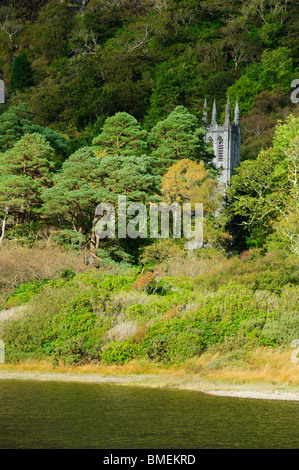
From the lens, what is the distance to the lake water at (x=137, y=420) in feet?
55.3

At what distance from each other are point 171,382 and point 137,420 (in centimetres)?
616

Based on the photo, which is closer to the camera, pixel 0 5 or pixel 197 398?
pixel 197 398

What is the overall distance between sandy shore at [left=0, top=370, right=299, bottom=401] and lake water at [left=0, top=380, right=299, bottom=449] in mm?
830

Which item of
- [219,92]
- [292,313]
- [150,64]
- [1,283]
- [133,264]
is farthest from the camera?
[150,64]


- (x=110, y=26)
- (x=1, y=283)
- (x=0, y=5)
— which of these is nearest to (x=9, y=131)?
(x=1, y=283)

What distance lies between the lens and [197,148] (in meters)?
56.3

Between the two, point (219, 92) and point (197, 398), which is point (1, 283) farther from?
point (219, 92)

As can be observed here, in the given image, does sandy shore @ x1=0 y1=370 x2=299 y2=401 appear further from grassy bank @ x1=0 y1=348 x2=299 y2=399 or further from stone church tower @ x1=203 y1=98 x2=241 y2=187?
stone church tower @ x1=203 y1=98 x2=241 y2=187

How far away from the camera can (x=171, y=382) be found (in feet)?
82.2

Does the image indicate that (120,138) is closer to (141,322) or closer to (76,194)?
(76,194)

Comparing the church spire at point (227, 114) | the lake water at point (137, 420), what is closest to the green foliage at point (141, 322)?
Result: the lake water at point (137, 420)

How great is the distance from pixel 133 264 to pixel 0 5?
422 ft

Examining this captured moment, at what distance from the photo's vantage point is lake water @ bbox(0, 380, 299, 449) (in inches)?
663

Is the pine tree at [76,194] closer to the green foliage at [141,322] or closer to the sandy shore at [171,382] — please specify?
the green foliage at [141,322]
